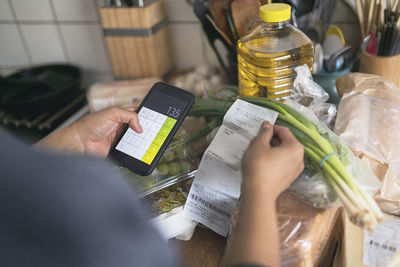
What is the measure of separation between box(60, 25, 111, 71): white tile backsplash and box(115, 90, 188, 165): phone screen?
2.27ft

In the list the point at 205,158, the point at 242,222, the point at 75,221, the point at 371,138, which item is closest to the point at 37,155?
the point at 75,221

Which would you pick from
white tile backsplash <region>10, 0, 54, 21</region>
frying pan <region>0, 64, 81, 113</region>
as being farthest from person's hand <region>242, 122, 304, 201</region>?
white tile backsplash <region>10, 0, 54, 21</region>

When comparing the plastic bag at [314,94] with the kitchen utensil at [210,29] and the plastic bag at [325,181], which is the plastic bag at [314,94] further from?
the kitchen utensil at [210,29]

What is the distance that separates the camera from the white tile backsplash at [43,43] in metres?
1.29

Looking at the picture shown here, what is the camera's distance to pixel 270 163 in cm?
44

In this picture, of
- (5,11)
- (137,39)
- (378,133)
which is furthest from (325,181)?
(5,11)

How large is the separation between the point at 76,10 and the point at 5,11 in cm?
32

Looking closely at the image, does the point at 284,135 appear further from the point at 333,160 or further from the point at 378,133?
the point at 378,133

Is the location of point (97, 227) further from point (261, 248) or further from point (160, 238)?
point (261, 248)

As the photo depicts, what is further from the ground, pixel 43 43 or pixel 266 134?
pixel 266 134

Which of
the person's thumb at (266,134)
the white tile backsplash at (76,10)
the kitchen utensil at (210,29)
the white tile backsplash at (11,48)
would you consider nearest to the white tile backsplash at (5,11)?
the white tile backsplash at (11,48)

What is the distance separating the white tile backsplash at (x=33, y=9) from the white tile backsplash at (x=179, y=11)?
45 centimetres

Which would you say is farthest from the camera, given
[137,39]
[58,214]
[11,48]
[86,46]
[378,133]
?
[11,48]

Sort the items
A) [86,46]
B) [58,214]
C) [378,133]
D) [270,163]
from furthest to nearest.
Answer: [86,46] < [378,133] < [270,163] < [58,214]
